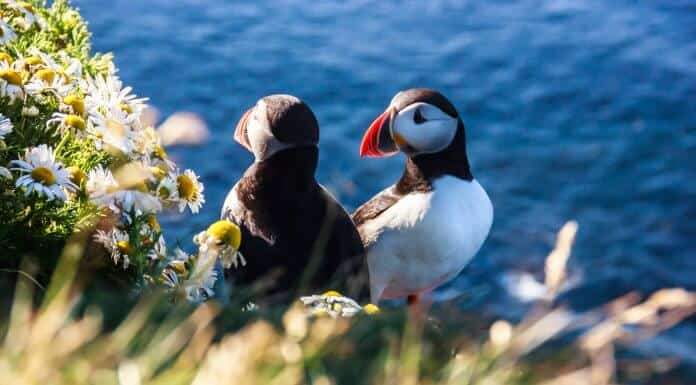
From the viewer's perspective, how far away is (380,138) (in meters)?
5.02

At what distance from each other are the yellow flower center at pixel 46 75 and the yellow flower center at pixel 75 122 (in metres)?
0.28

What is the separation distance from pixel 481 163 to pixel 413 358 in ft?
20.3

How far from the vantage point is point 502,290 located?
688cm

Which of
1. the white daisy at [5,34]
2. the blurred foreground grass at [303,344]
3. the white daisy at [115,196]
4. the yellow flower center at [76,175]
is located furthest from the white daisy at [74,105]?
the blurred foreground grass at [303,344]

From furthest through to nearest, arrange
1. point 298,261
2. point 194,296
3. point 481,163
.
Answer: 1. point 481,163
2. point 298,261
3. point 194,296

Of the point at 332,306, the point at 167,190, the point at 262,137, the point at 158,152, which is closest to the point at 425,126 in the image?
the point at 262,137

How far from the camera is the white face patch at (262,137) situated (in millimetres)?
3982

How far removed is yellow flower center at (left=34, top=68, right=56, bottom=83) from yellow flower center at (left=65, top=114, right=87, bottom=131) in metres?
0.28

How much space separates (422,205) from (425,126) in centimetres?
35

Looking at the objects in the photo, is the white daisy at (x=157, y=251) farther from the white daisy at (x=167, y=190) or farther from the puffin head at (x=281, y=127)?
the puffin head at (x=281, y=127)

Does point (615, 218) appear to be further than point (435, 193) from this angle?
Yes

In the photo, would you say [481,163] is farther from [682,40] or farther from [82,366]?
[82,366]

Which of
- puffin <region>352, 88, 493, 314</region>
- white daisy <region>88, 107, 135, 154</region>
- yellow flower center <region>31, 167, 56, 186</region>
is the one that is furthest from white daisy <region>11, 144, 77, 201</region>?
puffin <region>352, 88, 493, 314</region>

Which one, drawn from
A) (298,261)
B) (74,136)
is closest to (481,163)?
(298,261)
